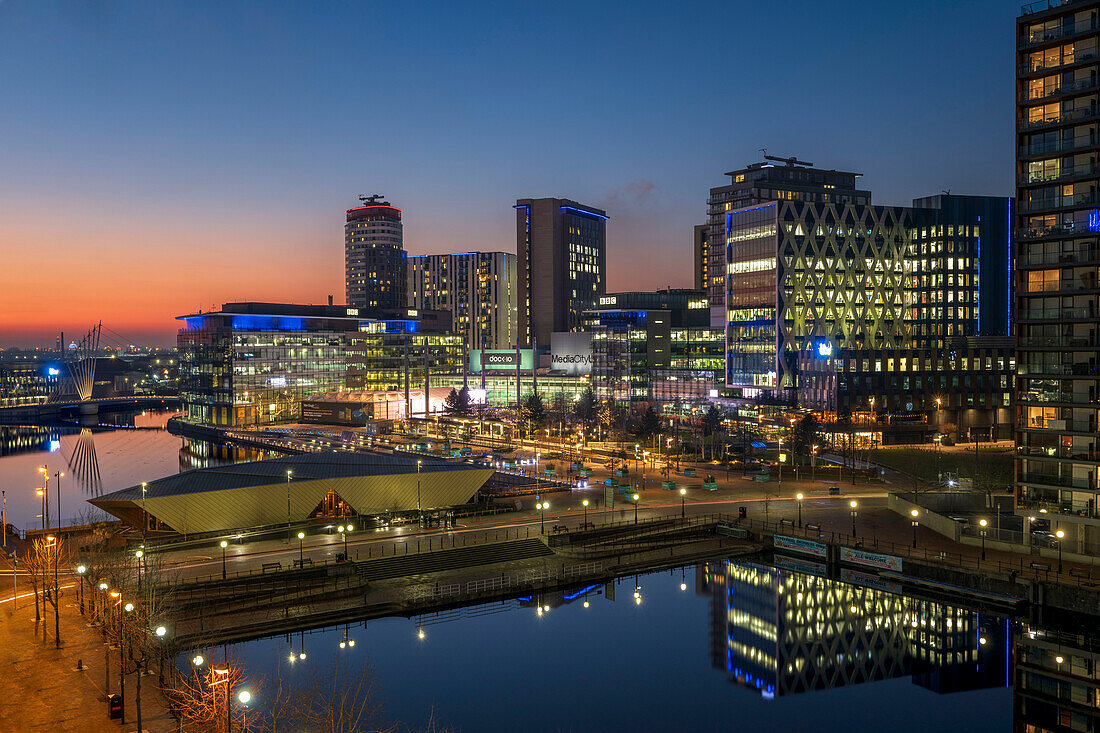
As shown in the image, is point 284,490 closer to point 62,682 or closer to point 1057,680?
point 62,682

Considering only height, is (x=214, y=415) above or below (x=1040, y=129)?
below

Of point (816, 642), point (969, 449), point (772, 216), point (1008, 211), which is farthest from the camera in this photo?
point (1008, 211)

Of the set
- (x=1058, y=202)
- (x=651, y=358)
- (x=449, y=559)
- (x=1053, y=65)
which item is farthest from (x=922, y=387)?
(x=449, y=559)

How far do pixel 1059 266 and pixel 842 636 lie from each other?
29.0 metres

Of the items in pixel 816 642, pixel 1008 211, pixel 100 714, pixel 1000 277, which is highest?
pixel 1008 211

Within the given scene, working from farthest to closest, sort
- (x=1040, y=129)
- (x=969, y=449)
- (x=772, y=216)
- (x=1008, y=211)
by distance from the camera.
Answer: (x=1008, y=211)
(x=772, y=216)
(x=969, y=449)
(x=1040, y=129)

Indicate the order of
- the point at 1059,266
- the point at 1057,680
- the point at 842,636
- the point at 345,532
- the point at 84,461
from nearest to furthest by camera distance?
the point at 1057,680, the point at 842,636, the point at 1059,266, the point at 345,532, the point at 84,461

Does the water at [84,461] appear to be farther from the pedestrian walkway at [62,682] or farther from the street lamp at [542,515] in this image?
the street lamp at [542,515]

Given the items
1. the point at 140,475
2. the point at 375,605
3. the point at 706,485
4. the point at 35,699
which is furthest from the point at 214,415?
the point at 35,699

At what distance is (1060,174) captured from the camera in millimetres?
57438

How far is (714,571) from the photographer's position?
60.6 meters

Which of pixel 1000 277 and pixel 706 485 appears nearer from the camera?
pixel 706 485

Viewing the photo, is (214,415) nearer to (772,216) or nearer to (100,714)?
(772,216)

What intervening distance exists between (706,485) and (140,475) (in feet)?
260
